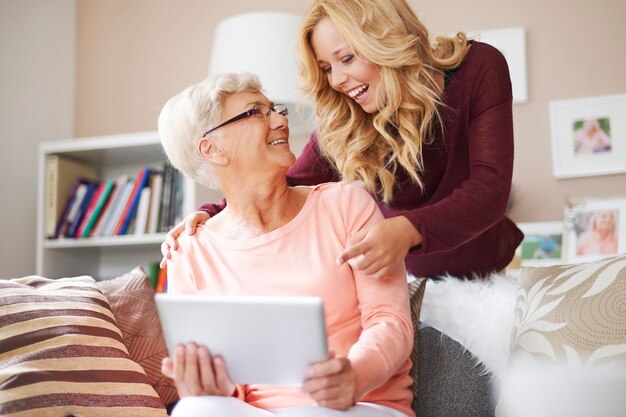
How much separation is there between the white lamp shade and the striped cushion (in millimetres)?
1299

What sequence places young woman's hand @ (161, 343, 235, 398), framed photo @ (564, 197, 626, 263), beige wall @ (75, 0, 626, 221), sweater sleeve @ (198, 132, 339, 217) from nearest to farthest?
young woman's hand @ (161, 343, 235, 398)
sweater sleeve @ (198, 132, 339, 217)
framed photo @ (564, 197, 626, 263)
beige wall @ (75, 0, 626, 221)

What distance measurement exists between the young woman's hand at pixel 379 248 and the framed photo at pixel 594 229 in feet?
4.84

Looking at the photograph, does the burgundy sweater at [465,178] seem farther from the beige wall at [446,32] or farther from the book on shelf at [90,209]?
the book on shelf at [90,209]

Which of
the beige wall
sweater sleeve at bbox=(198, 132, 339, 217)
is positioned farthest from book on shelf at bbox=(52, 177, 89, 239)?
sweater sleeve at bbox=(198, 132, 339, 217)

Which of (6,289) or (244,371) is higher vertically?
(6,289)

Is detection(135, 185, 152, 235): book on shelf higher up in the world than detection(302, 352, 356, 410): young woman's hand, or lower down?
higher up

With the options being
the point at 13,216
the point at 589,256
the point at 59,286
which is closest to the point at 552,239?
the point at 589,256

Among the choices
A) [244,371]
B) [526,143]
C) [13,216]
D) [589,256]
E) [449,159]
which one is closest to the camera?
[244,371]

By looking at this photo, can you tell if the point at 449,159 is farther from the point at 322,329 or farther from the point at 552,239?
the point at 552,239

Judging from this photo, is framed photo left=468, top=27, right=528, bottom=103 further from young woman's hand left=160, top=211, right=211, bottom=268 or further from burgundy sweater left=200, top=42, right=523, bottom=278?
young woman's hand left=160, top=211, right=211, bottom=268

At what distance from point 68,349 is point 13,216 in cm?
181

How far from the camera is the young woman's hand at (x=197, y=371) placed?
1128 millimetres

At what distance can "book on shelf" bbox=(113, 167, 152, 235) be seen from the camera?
9.72 feet

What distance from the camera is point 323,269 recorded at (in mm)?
1357
